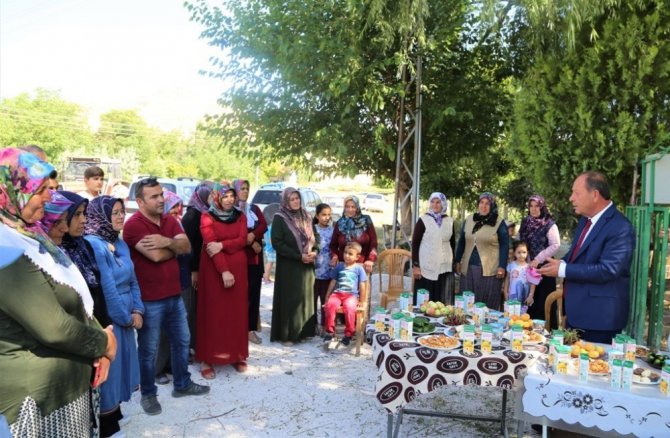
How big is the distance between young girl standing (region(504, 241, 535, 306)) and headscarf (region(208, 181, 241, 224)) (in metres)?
3.05

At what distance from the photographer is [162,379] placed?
4.40m

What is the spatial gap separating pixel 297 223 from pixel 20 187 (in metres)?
3.67

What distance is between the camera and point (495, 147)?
28.6ft

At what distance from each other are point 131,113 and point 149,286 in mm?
62515

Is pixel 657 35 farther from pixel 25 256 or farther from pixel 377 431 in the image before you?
pixel 25 256

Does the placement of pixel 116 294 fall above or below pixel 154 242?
below

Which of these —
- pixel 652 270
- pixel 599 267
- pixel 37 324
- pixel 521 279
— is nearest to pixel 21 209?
pixel 37 324

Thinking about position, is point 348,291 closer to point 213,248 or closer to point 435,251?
point 435,251

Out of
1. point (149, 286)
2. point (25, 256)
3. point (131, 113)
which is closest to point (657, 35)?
point (149, 286)

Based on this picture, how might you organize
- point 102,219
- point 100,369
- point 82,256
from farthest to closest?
point 102,219
point 82,256
point 100,369

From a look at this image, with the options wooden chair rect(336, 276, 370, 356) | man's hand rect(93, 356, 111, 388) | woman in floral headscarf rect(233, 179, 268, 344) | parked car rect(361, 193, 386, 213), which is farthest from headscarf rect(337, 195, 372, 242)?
parked car rect(361, 193, 386, 213)

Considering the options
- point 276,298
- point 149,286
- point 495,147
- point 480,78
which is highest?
point 480,78

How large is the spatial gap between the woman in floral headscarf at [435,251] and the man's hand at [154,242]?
3043 millimetres

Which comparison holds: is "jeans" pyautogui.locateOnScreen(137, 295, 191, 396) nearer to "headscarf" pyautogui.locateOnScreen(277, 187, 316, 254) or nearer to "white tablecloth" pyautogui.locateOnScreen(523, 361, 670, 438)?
"headscarf" pyautogui.locateOnScreen(277, 187, 316, 254)
